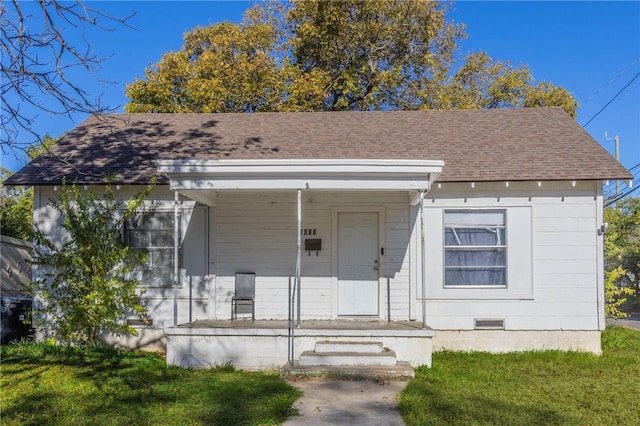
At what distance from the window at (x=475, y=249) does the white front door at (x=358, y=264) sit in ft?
4.15

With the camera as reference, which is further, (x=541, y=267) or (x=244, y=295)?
(x=244, y=295)

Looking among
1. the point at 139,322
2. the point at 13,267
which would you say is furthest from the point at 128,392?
the point at 13,267

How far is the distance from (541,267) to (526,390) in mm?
3133

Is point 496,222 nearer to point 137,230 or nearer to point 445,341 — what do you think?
point 445,341

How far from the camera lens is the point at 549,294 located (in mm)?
9727

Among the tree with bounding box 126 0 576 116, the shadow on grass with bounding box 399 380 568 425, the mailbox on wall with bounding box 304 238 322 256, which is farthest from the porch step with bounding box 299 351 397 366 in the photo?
the tree with bounding box 126 0 576 116

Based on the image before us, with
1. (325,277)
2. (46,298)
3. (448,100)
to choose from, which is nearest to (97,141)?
(46,298)

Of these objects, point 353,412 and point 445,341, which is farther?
point 445,341

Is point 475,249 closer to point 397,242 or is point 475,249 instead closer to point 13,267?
point 397,242

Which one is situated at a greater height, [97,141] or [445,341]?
[97,141]

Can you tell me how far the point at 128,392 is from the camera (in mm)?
6973

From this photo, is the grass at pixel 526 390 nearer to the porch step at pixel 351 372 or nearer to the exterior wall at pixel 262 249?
the porch step at pixel 351 372

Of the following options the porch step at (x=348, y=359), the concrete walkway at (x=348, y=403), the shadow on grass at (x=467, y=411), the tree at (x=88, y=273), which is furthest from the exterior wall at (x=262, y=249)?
the shadow on grass at (x=467, y=411)

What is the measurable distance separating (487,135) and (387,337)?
5.07m
